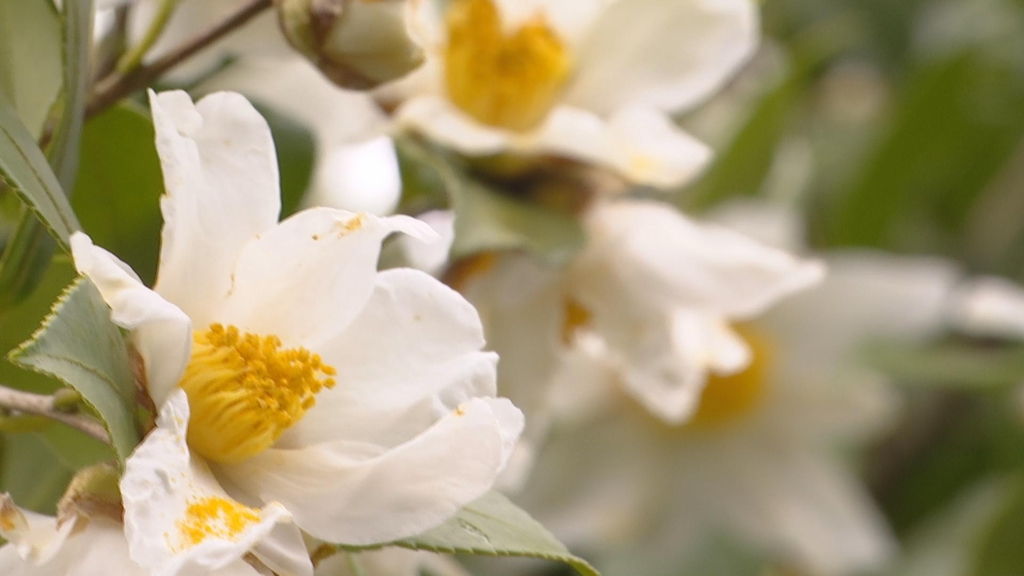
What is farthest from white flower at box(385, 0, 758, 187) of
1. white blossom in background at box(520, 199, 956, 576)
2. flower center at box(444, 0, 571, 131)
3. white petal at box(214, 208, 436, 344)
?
white blossom in background at box(520, 199, 956, 576)

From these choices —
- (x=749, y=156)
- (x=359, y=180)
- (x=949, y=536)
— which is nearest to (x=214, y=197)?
(x=359, y=180)

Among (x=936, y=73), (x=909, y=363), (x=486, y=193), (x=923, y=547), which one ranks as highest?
(x=486, y=193)

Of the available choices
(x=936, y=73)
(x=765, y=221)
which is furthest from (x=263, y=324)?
(x=936, y=73)

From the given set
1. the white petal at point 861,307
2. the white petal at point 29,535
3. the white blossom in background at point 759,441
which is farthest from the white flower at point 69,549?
the white petal at point 861,307

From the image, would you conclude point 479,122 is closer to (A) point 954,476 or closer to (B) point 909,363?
(B) point 909,363

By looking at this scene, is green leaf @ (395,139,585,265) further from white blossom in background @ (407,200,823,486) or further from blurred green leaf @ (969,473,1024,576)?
blurred green leaf @ (969,473,1024,576)
